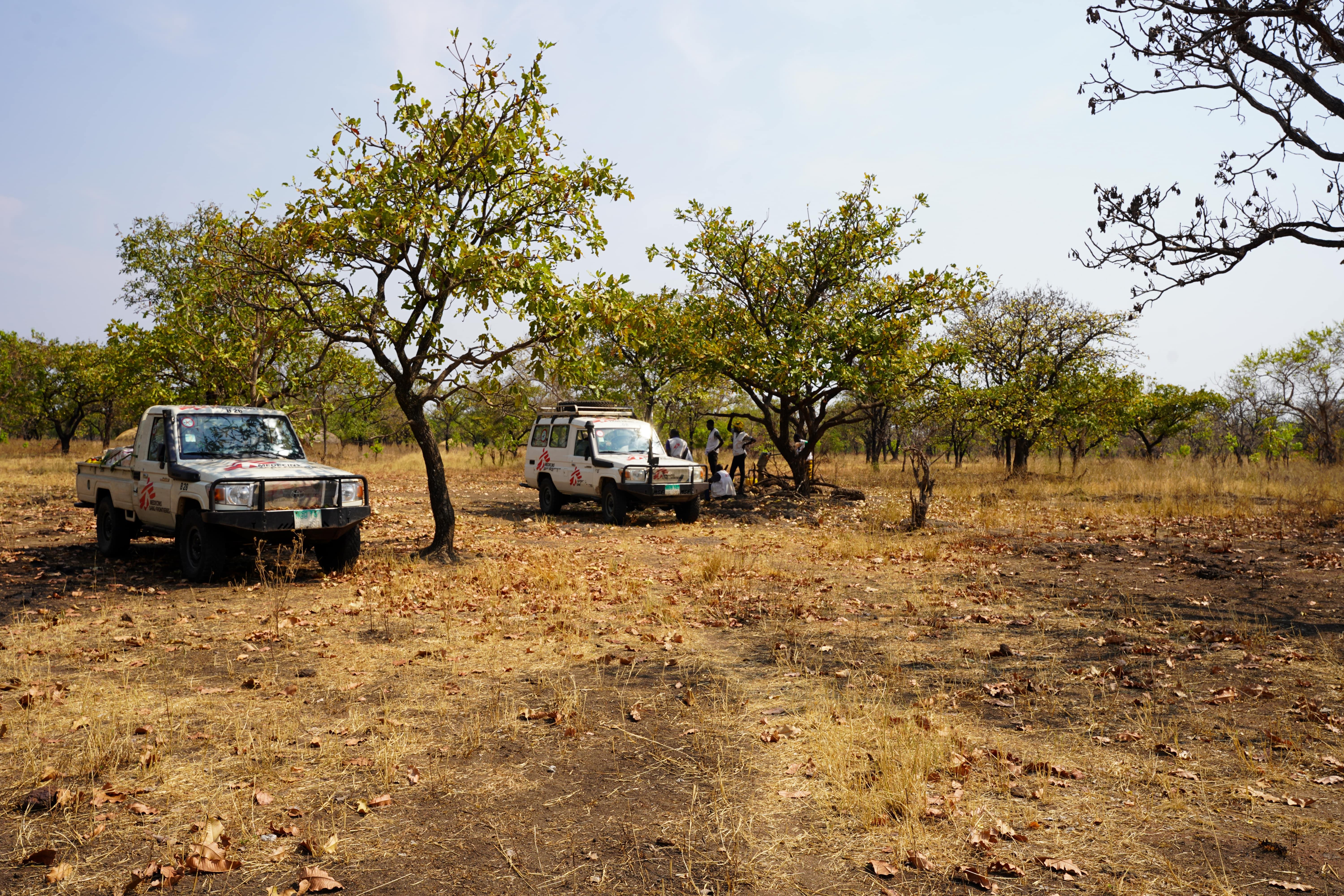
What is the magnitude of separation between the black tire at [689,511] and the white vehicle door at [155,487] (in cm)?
952

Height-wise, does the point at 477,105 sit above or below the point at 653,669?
above

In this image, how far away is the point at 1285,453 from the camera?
121 feet

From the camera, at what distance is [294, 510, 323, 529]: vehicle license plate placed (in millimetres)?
9828

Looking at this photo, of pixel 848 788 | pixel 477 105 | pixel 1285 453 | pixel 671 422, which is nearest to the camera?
pixel 848 788

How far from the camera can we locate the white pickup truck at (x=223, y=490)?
31.6 feet

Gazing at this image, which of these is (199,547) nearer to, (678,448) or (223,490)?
(223,490)

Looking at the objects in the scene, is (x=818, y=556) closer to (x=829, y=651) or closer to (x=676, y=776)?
(x=829, y=651)

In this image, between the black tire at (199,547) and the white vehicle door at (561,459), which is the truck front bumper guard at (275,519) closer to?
the black tire at (199,547)

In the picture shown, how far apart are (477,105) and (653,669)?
860 cm

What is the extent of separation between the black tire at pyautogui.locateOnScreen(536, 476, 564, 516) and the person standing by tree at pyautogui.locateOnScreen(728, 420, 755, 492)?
4.41 meters

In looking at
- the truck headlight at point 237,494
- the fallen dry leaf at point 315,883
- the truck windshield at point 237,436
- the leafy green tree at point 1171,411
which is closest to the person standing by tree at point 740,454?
the truck windshield at point 237,436

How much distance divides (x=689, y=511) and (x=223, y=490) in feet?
32.4

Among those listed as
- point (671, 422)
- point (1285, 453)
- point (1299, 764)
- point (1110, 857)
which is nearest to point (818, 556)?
point (1299, 764)

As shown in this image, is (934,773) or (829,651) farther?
(829,651)
